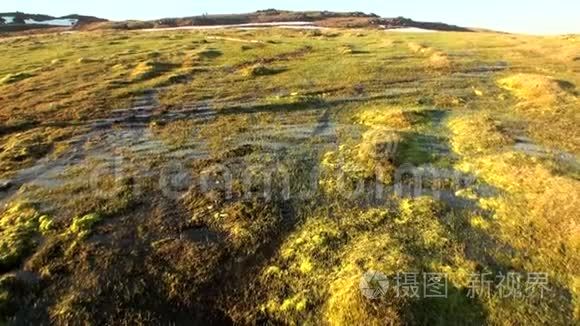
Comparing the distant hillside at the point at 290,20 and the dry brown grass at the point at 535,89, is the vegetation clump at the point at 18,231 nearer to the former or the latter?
the dry brown grass at the point at 535,89

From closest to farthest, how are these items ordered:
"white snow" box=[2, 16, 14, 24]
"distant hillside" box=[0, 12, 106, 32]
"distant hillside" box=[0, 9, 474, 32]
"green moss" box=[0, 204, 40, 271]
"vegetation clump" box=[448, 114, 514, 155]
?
"green moss" box=[0, 204, 40, 271] → "vegetation clump" box=[448, 114, 514, 155] → "distant hillside" box=[0, 12, 106, 32] → "distant hillside" box=[0, 9, 474, 32] → "white snow" box=[2, 16, 14, 24]

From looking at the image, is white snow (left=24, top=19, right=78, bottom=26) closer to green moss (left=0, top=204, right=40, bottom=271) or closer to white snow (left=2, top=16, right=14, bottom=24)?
white snow (left=2, top=16, right=14, bottom=24)

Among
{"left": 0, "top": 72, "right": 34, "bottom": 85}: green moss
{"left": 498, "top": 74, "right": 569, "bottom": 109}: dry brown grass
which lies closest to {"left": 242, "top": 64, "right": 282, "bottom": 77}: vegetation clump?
{"left": 498, "top": 74, "right": 569, "bottom": 109}: dry brown grass

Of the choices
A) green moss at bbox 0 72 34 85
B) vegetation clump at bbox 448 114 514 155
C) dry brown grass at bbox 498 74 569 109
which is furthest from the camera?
green moss at bbox 0 72 34 85

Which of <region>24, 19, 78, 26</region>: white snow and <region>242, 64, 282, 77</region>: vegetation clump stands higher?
<region>242, 64, 282, 77</region>: vegetation clump

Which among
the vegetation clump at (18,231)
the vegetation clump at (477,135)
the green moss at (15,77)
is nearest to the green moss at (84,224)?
the vegetation clump at (18,231)

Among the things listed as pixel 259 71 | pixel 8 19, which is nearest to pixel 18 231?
pixel 259 71

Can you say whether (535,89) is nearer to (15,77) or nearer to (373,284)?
(373,284)
